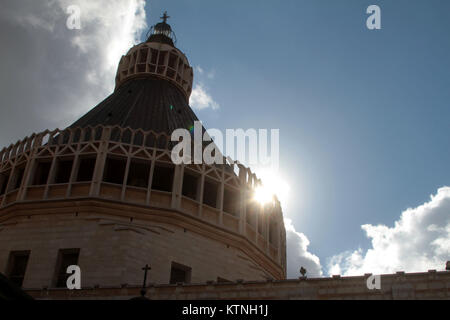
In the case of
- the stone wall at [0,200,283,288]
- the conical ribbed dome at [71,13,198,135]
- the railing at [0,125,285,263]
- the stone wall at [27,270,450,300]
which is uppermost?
the conical ribbed dome at [71,13,198,135]

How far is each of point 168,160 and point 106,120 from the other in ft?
23.3

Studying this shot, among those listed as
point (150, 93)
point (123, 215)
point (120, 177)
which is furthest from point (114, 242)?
point (150, 93)

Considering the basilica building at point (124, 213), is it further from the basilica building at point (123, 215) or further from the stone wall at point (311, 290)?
the stone wall at point (311, 290)

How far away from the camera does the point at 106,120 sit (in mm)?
33656

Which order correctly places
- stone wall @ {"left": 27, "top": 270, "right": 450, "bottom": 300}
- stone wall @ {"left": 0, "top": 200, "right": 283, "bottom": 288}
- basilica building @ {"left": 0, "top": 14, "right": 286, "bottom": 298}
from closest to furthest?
stone wall @ {"left": 27, "top": 270, "right": 450, "bottom": 300} → stone wall @ {"left": 0, "top": 200, "right": 283, "bottom": 288} → basilica building @ {"left": 0, "top": 14, "right": 286, "bottom": 298}

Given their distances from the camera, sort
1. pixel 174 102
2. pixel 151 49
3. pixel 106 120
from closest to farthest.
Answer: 1. pixel 106 120
2. pixel 174 102
3. pixel 151 49

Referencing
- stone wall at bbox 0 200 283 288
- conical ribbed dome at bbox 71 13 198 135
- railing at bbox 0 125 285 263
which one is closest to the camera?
stone wall at bbox 0 200 283 288

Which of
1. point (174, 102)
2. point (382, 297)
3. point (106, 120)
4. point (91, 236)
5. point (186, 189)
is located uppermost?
point (174, 102)


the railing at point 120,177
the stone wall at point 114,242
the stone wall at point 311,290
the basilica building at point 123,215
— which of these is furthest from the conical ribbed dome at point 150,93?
the stone wall at point 311,290

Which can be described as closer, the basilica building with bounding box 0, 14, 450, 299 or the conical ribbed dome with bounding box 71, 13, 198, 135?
the basilica building with bounding box 0, 14, 450, 299

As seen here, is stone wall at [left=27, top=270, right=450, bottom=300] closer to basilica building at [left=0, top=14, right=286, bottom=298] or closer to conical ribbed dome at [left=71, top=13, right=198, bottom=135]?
basilica building at [left=0, top=14, right=286, bottom=298]

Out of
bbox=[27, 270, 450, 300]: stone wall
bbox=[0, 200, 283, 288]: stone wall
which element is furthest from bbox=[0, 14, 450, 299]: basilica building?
bbox=[27, 270, 450, 300]: stone wall
